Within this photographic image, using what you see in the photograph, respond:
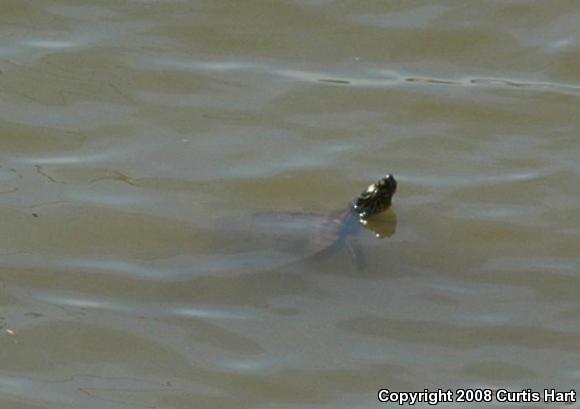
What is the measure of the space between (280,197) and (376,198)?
429mm

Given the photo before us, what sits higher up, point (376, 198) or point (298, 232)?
point (376, 198)

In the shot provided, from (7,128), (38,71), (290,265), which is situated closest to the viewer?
(290,265)

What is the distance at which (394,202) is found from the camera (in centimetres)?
616

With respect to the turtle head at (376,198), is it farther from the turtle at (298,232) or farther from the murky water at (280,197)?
the murky water at (280,197)

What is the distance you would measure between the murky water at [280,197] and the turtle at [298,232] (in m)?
0.02

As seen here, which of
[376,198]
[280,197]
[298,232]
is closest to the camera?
[298,232]

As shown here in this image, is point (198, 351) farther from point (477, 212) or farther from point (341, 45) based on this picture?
point (341, 45)

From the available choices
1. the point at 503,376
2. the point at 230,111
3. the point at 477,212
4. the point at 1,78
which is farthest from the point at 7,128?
the point at 503,376

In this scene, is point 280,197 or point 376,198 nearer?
point 376,198

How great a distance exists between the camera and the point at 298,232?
5855 mm

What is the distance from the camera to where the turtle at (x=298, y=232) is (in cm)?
578

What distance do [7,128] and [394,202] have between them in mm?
1684

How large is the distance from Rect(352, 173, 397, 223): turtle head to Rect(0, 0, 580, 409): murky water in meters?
0.11

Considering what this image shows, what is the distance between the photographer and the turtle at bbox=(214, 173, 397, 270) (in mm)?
5781
